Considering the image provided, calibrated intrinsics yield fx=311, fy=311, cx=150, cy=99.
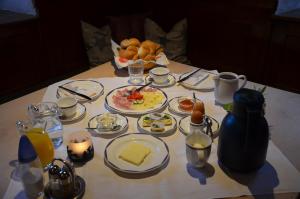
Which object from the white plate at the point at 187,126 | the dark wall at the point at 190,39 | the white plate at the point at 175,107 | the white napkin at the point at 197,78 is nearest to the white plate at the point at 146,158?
the white plate at the point at 187,126

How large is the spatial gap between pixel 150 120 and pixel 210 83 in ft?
1.53

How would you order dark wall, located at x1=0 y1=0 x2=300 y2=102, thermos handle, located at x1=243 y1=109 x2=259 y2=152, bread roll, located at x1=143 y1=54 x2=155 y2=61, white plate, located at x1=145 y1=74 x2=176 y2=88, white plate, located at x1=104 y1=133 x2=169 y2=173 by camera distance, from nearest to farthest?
thermos handle, located at x1=243 y1=109 x2=259 y2=152 → white plate, located at x1=104 y1=133 x2=169 y2=173 → white plate, located at x1=145 y1=74 x2=176 y2=88 → bread roll, located at x1=143 y1=54 x2=155 y2=61 → dark wall, located at x1=0 y1=0 x2=300 y2=102

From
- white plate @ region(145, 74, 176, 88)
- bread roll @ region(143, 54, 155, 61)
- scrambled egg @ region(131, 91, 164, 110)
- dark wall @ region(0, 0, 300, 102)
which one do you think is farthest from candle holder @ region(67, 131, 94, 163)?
dark wall @ region(0, 0, 300, 102)

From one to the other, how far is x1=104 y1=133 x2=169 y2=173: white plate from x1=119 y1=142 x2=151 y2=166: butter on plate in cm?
1

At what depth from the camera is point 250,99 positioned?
865 mm

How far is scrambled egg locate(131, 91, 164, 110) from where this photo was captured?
1345 mm

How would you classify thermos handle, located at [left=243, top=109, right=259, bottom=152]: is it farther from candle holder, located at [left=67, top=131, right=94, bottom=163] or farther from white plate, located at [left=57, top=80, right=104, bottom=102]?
white plate, located at [left=57, top=80, right=104, bottom=102]

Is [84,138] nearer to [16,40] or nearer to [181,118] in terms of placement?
[181,118]

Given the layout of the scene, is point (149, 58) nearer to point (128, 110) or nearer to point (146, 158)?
point (128, 110)

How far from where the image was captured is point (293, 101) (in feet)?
4.54

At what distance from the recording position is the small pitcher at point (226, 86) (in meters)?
1.31

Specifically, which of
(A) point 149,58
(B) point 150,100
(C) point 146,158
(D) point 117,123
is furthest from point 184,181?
(A) point 149,58

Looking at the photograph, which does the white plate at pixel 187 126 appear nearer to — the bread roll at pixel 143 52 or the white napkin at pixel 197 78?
the white napkin at pixel 197 78

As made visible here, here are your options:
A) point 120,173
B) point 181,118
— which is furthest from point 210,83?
point 120,173
